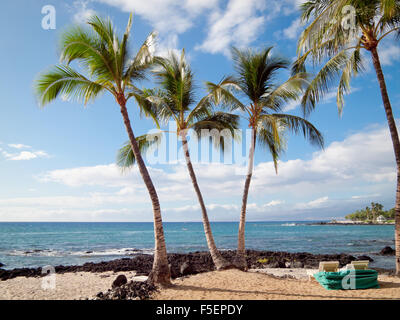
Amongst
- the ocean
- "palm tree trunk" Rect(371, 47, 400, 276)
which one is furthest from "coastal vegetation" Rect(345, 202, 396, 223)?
"palm tree trunk" Rect(371, 47, 400, 276)

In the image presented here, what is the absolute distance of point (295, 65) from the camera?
460 inches

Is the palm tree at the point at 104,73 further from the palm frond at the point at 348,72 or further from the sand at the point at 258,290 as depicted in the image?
the palm frond at the point at 348,72

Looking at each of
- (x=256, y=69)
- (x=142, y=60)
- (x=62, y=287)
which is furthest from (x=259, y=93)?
(x=62, y=287)

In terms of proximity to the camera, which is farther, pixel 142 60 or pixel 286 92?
pixel 286 92

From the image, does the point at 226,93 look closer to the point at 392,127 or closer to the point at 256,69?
the point at 256,69

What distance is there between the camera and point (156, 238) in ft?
29.7

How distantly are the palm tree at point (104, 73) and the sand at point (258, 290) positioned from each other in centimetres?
95

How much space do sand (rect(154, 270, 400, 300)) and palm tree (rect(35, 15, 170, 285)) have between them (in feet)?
3.12

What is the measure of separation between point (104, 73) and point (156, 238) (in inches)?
215

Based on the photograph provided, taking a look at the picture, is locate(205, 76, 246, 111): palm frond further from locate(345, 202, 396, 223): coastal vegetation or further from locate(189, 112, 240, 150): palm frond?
locate(345, 202, 396, 223): coastal vegetation

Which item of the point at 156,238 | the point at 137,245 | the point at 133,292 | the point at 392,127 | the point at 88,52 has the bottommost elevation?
the point at 137,245

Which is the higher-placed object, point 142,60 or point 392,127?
point 142,60
